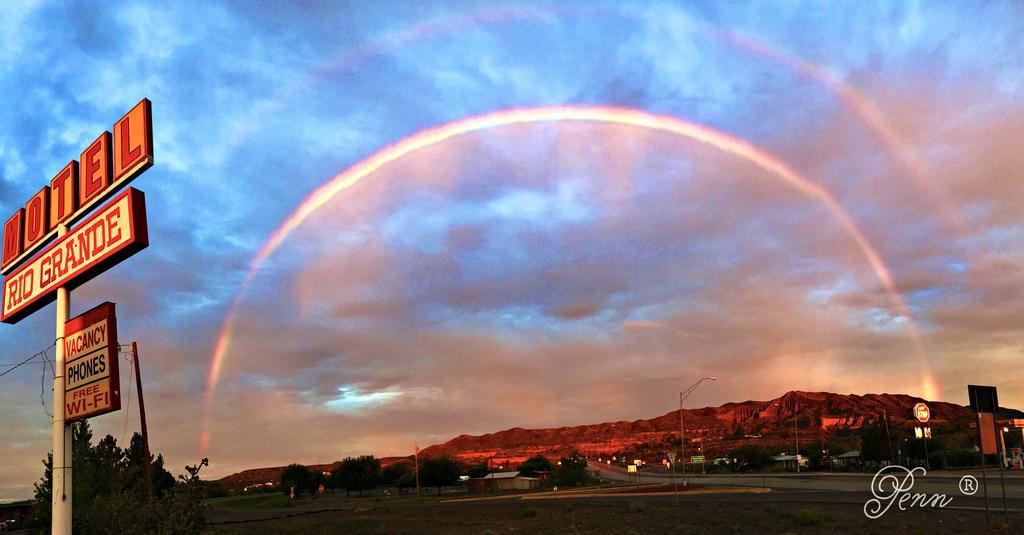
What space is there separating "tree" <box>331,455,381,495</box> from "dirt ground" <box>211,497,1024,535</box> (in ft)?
335

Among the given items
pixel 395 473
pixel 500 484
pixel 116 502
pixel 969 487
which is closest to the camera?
pixel 116 502

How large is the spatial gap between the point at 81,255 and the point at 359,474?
145035 millimetres

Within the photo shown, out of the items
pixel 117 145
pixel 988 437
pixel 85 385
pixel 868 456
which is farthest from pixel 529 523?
pixel 868 456

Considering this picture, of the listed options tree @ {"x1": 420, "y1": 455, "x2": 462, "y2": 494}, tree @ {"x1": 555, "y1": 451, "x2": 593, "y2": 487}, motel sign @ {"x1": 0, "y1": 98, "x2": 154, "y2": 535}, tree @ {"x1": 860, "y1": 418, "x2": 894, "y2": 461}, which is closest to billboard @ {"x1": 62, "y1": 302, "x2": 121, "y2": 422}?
motel sign @ {"x1": 0, "y1": 98, "x2": 154, "y2": 535}

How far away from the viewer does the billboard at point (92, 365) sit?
65.0 feet

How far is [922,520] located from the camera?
3294 cm

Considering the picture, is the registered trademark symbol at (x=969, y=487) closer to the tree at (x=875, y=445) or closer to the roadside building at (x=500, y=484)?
the tree at (x=875, y=445)

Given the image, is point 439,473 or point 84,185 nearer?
point 84,185

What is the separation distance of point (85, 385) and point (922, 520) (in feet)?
103

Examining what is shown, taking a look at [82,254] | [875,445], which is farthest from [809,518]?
[875,445]

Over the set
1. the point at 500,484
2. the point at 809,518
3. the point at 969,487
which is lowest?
the point at 500,484

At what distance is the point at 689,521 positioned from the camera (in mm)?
39938

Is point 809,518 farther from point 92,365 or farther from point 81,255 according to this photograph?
point 81,255

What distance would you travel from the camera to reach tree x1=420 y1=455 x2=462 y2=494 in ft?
516
